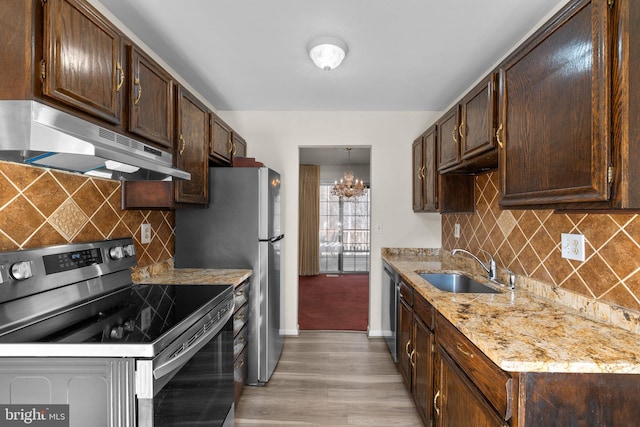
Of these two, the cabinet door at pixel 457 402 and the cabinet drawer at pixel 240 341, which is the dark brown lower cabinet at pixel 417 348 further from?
the cabinet drawer at pixel 240 341

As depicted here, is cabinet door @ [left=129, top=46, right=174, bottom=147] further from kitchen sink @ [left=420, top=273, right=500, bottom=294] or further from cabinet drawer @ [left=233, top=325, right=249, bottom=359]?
kitchen sink @ [left=420, top=273, right=500, bottom=294]

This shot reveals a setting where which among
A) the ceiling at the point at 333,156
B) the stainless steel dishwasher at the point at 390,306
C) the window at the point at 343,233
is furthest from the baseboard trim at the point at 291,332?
the window at the point at 343,233

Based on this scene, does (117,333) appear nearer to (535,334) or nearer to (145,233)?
(145,233)

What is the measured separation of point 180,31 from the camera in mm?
1947

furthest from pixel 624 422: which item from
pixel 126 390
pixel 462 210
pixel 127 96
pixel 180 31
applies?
pixel 180 31

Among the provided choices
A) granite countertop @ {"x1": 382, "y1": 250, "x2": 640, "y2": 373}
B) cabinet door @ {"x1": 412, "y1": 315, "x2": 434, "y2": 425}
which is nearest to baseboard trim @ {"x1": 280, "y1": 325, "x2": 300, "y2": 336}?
cabinet door @ {"x1": 412, "y1": 315, "x2": 434, "y2": 425}

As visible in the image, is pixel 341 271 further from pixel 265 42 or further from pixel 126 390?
pixel 126 390

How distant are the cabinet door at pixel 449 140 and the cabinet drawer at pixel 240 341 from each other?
187 centimetres

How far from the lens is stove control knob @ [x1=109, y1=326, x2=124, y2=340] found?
1.10 m

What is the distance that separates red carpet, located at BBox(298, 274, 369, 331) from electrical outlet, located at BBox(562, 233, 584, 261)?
244 cm

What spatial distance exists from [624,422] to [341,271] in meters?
5.74

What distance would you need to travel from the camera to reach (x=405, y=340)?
7.66 ft

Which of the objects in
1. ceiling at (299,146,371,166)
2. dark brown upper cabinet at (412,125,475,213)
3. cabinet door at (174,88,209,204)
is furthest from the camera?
ceiling at (299,146,371,166)

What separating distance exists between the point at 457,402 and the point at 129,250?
1.88 m
